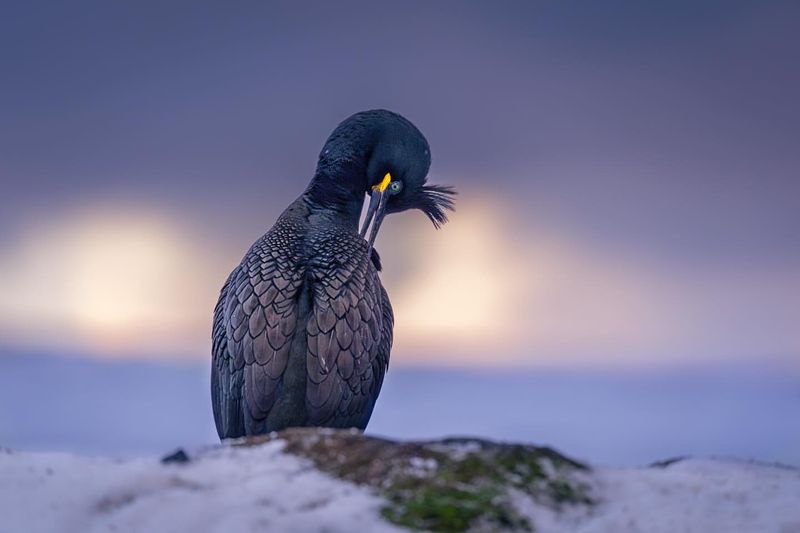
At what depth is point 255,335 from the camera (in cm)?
502

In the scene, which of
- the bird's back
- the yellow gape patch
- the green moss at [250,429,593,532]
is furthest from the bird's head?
the green moss at [250,429,593,532]

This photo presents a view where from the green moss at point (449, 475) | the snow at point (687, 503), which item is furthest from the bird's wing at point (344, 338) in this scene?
the snow at point (687, 503)

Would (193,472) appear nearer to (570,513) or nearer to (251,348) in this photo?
(570,513)

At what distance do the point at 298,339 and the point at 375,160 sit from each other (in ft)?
7.13

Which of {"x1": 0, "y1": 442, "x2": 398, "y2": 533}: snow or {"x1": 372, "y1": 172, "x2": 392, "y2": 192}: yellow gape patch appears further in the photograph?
{"x1": 372, "y1": 172, "x2": 392, "y2": 192}: yellow gape patch

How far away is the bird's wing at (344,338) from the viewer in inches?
196

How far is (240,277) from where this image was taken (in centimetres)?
552

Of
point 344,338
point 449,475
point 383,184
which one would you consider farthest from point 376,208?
point 449,475

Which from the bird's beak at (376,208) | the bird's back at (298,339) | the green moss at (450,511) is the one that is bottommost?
the green moss at (450,511)

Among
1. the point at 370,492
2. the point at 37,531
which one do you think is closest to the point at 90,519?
the point at 37,531

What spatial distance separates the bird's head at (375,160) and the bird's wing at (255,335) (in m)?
1.07

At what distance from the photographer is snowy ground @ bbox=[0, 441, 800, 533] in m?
2.34

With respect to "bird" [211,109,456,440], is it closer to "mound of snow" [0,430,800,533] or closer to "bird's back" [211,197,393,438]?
"bird's back" [211,197,393,438]

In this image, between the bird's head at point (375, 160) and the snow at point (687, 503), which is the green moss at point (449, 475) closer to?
the snow at point (687, 503)
